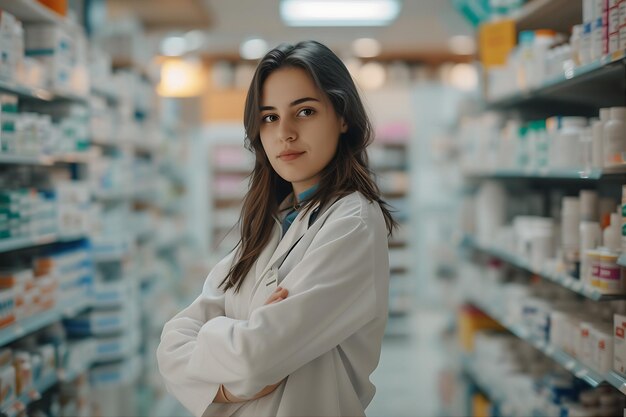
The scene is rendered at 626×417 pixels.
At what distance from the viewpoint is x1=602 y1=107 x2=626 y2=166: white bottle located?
238cm

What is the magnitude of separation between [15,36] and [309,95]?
1738 millimetres

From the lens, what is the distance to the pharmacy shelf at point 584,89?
2.50m

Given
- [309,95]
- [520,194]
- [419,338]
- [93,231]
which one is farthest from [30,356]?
[419,338]

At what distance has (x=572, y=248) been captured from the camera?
2.90m

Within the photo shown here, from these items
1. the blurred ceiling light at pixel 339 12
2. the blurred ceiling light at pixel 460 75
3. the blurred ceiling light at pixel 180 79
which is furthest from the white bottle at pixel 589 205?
the blurred ceiling light at pixel 460 75

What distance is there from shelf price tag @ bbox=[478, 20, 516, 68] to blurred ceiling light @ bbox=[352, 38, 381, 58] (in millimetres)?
6004

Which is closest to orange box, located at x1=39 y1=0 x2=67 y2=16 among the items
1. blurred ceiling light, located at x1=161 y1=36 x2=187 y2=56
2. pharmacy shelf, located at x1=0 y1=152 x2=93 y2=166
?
pharmacy shelf, located at x1=0 y1=152 x2=93 y2=166

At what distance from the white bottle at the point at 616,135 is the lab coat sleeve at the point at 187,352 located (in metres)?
1.47

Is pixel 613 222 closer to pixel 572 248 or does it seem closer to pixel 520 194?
pixel 572 248

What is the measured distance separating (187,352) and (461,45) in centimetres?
964

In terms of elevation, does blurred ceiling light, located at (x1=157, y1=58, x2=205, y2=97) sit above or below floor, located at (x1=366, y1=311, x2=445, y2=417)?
above

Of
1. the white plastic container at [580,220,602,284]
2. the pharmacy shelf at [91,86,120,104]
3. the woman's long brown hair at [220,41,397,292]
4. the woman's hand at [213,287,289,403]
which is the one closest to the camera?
the woman's hand at [213,287,289,403]

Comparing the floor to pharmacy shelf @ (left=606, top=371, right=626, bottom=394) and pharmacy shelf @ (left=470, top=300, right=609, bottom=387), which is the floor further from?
pharmacy shelf @ (left=606, top=371, right=626, bottom=394)

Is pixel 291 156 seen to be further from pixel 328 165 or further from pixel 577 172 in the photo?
pixel 577 172
